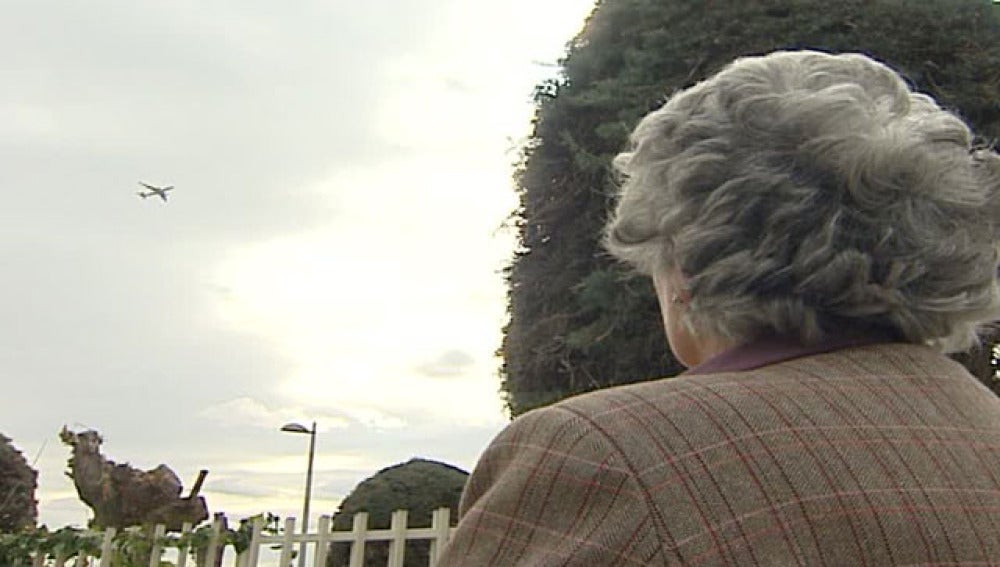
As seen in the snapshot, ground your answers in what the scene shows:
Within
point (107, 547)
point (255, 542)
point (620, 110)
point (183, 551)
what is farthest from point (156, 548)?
point (620, 110)

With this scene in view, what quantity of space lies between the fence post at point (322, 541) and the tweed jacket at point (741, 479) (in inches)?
193

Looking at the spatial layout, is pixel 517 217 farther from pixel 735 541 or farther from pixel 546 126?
pixel 735 541

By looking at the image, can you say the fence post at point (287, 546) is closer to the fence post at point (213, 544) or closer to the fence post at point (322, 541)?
the fence post at point (322, 541)

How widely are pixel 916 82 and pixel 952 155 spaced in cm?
423

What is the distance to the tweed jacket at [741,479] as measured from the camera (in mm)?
1063

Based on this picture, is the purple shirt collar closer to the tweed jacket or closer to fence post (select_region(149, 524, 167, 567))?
the tweed jacket

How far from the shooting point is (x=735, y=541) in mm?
1058

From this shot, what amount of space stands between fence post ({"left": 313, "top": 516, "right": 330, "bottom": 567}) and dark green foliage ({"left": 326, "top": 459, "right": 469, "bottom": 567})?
0.27 feet

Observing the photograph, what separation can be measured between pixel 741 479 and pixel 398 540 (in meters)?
4.67

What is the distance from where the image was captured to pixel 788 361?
1.27m

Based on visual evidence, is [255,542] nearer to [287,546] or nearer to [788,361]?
[287,546]

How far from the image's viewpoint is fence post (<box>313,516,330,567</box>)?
5.97 meters

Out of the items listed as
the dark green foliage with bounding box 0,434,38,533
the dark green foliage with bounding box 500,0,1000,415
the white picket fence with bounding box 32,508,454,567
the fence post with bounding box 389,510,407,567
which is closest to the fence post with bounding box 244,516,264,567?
the white picket fence with bounding box 32,508,454,567

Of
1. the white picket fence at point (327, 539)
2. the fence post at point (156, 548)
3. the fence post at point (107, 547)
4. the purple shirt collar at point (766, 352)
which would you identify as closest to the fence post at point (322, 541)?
the white picket fence at point (327, 539)
